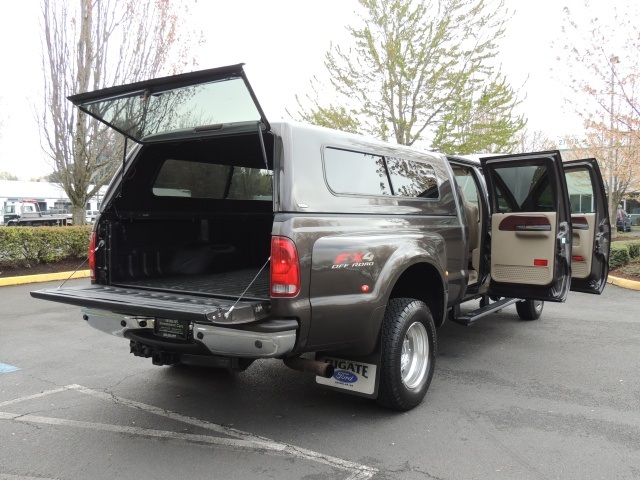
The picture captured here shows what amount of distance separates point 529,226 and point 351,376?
9.51 ft

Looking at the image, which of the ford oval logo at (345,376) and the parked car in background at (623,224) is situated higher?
the parked car in background at (623,224)

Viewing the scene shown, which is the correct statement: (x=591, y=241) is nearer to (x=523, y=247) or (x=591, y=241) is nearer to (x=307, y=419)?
(x=523, y=247)

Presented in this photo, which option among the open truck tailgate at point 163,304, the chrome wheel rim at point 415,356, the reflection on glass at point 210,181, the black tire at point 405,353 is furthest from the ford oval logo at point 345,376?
the reflection on glass at point 210,181

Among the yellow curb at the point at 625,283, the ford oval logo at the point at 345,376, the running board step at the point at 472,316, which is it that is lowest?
the yellow curb at the point at 625,283

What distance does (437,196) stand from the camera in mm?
4875

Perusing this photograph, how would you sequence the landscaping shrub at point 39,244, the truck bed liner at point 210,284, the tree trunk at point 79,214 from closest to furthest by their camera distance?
the truck bed liner at point 210,284, the landscaping shrub at point 39,244, the tree trunk at point 79,214

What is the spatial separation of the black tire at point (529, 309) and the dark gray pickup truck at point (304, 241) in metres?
0.93

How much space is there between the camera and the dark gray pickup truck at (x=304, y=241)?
127 inches

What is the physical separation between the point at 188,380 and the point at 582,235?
16.0 feet

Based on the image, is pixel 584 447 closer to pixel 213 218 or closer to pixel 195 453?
pixel 195 453

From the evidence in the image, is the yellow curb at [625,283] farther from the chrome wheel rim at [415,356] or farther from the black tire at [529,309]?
the chrome wheel rim at [415,356]

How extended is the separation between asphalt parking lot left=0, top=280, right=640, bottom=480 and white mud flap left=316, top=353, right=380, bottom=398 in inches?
10.4

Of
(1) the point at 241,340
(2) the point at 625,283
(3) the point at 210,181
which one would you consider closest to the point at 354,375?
(1) the point at 241,340

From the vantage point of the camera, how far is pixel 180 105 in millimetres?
3684
